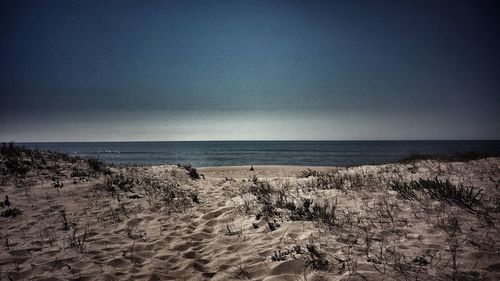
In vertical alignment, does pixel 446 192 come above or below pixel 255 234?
above

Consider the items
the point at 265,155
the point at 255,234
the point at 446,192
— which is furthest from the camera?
the point at 265,155

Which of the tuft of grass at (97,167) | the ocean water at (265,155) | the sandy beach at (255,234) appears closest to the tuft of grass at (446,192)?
the sandy beach at (255,234)

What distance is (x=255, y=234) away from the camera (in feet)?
17.5

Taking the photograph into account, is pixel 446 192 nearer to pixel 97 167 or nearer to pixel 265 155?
pixel 97 167

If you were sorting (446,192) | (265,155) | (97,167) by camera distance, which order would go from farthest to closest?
1. (265,155)
2. (97,167)
3. (446,192)

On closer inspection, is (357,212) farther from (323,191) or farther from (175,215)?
(175,215)

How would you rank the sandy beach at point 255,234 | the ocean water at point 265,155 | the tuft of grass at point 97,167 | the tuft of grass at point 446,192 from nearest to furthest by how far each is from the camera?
the sandy beach at point 255,234 < the tuft of grass at point 446,192 < the tuft of grass at point 97,167 < the ocean water at point 265,155

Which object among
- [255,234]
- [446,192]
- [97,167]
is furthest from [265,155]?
[255,234]

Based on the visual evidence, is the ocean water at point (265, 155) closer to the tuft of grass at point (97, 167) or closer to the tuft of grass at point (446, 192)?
the tuft of grass at point (97, 167)

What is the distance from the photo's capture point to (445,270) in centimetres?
336

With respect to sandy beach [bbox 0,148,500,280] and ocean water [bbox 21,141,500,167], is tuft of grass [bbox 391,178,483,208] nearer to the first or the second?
sandy beach [bbox 0,148,500,280]

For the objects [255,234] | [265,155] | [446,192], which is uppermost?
[446,192]

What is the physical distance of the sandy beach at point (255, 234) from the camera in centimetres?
374

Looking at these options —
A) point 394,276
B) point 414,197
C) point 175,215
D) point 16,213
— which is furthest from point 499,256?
point 16,213
